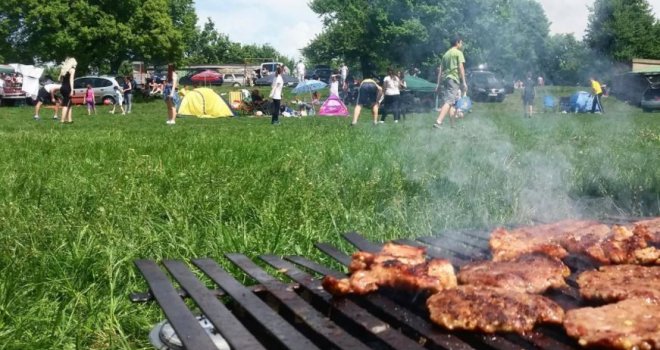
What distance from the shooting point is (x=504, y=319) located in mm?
1894

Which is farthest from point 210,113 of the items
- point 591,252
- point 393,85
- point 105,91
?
point 591,252

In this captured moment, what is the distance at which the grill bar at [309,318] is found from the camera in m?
1.85

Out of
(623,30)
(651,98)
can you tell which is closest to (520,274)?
(623,30)

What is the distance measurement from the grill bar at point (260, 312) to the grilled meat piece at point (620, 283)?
40.4 inches

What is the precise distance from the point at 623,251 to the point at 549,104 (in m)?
7.70

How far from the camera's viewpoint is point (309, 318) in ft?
6.75

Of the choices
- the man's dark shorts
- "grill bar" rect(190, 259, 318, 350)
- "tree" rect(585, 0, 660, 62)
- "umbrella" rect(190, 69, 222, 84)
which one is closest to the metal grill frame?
"grill bar" rect(190, 259, 318, 350)

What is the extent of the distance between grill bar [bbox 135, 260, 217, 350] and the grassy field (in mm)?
520

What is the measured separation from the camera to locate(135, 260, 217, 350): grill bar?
1771mm

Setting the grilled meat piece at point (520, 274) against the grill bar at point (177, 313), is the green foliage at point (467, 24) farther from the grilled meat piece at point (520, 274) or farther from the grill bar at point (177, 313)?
Result: the grill bar at point (177, 313)

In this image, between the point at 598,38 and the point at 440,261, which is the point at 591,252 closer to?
the point at 440,261

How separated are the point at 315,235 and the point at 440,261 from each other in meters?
1.81

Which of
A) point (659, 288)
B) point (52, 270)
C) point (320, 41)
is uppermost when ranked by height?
point (320, 41)

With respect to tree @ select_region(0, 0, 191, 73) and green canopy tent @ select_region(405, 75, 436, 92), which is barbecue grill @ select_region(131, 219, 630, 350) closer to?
green canopy tent @ select_region(405, 75, 436, 92)
